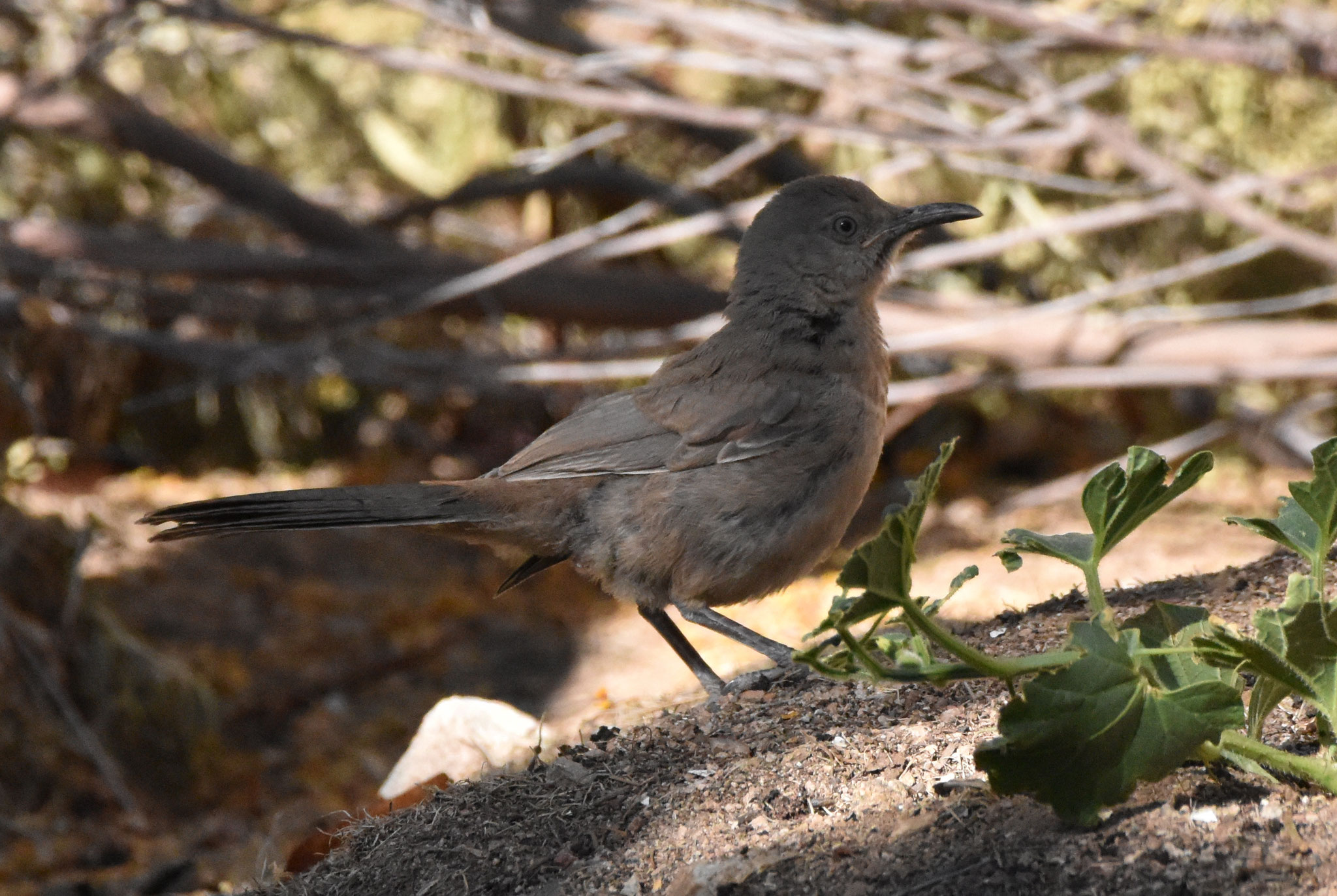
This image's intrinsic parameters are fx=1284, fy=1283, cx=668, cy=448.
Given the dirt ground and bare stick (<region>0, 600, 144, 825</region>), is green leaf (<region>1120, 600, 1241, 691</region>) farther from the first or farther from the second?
bare stick (<region>0, 600, 144, 825</region>)

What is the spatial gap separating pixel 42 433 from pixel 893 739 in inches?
218

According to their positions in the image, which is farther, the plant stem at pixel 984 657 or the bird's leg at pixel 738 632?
the bird's leg at pixel 738 632

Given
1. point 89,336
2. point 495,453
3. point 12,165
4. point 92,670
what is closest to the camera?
point 92,670

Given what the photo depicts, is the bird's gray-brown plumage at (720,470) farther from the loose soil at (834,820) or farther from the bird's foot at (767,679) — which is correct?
the loose soil at (834,820)

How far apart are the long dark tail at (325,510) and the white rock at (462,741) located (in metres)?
0.58

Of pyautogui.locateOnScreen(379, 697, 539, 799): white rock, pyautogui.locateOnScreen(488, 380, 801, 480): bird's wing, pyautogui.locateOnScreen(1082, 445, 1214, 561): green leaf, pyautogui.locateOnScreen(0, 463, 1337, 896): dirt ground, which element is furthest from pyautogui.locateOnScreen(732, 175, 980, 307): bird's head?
pyautogui.locateOnScreen(1082, 445, 1214, 561): green leaf

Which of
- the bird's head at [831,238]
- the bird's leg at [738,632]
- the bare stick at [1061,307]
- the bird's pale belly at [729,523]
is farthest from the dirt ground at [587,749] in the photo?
the bird's head at [831,238]

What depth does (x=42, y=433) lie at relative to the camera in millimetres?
6746

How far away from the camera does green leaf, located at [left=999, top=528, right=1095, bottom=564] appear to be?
2.35 metres

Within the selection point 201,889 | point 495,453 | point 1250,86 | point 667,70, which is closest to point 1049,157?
point 1250,86

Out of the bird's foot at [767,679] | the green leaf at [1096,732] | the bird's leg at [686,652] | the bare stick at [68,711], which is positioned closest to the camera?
the green leaf at [1096,732]

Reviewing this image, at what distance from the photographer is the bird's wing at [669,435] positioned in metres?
3.98

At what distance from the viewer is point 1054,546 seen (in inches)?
93.7

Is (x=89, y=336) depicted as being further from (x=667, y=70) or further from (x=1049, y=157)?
(x=1049, y=157)
